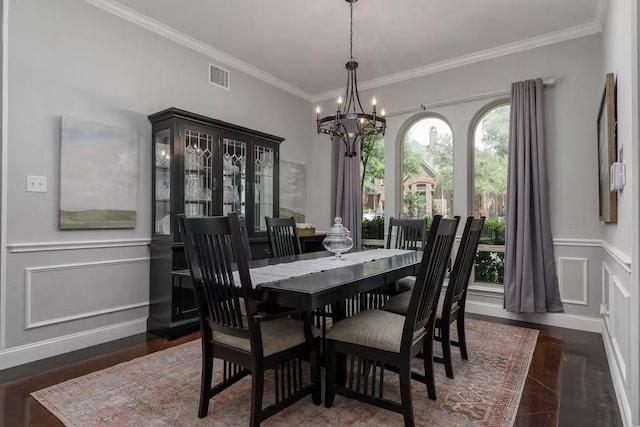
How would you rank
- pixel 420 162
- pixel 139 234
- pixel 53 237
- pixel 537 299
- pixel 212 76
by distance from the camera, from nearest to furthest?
pixel 53 237 < pixel 139 234 < pixel 537 299 < pixel 212 76 < pixel 420 162

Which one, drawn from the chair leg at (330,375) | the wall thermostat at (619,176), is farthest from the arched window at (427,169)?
the chair leg at (330,375)

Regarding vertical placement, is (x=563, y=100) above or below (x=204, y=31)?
below

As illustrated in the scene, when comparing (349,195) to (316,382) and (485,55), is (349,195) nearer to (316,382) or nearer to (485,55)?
(485,55)

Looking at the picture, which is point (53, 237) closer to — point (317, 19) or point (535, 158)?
point (317, 19)

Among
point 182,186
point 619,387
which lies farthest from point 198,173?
point 619,387

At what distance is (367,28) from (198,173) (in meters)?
2.10

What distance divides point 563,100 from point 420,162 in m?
1.59

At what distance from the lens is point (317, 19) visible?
3402 millimetres

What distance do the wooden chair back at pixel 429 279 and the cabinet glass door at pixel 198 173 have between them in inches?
90.4

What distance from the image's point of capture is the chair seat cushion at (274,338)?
5.83 feet

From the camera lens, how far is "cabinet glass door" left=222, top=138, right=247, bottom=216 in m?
3.77

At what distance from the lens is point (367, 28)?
141 inches

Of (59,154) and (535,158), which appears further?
(535,158)

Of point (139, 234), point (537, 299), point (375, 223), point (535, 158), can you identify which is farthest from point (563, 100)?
point (139, 234)
